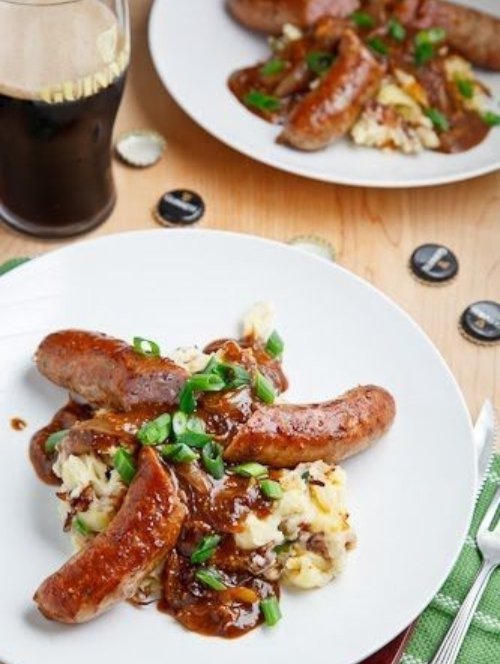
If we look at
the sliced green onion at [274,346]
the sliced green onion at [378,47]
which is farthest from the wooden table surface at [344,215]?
the sliced green onion at [274,346]

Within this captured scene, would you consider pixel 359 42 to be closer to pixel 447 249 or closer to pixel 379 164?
pixel 379 164

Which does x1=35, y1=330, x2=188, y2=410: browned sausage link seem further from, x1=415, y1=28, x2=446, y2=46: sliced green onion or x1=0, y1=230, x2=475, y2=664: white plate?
x1=415, y1=28, x2=446, y2=46: sliced green onion

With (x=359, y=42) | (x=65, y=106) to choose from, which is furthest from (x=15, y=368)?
(x=359, y=42)

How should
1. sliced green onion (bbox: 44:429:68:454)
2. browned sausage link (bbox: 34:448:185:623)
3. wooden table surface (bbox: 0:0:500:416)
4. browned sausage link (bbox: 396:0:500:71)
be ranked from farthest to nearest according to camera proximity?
browned sausage link (bbox: 396:0:500:71) < wooden table surface (bbox: 0:0:500:416) < sliced green onion (bbox: 44:429:68:454) < browned sausage link (bbox: 34:448:185:623)

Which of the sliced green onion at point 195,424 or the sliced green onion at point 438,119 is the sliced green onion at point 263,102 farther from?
the sliced green onion at point 195,424

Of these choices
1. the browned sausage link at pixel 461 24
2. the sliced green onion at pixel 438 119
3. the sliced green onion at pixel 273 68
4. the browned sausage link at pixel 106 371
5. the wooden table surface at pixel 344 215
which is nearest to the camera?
the browned sausage link at pixel 106 371

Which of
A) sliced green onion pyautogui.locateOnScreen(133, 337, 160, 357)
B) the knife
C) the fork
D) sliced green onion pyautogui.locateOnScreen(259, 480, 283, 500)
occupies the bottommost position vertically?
Answer: the fork

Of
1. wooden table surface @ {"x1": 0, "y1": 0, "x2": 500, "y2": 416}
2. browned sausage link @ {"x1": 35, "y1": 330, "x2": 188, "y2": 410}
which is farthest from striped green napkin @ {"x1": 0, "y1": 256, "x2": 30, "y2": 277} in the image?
browned sausage link @ {"x1": 35, "y1": 330, "x2": 188, "y2": 410}
